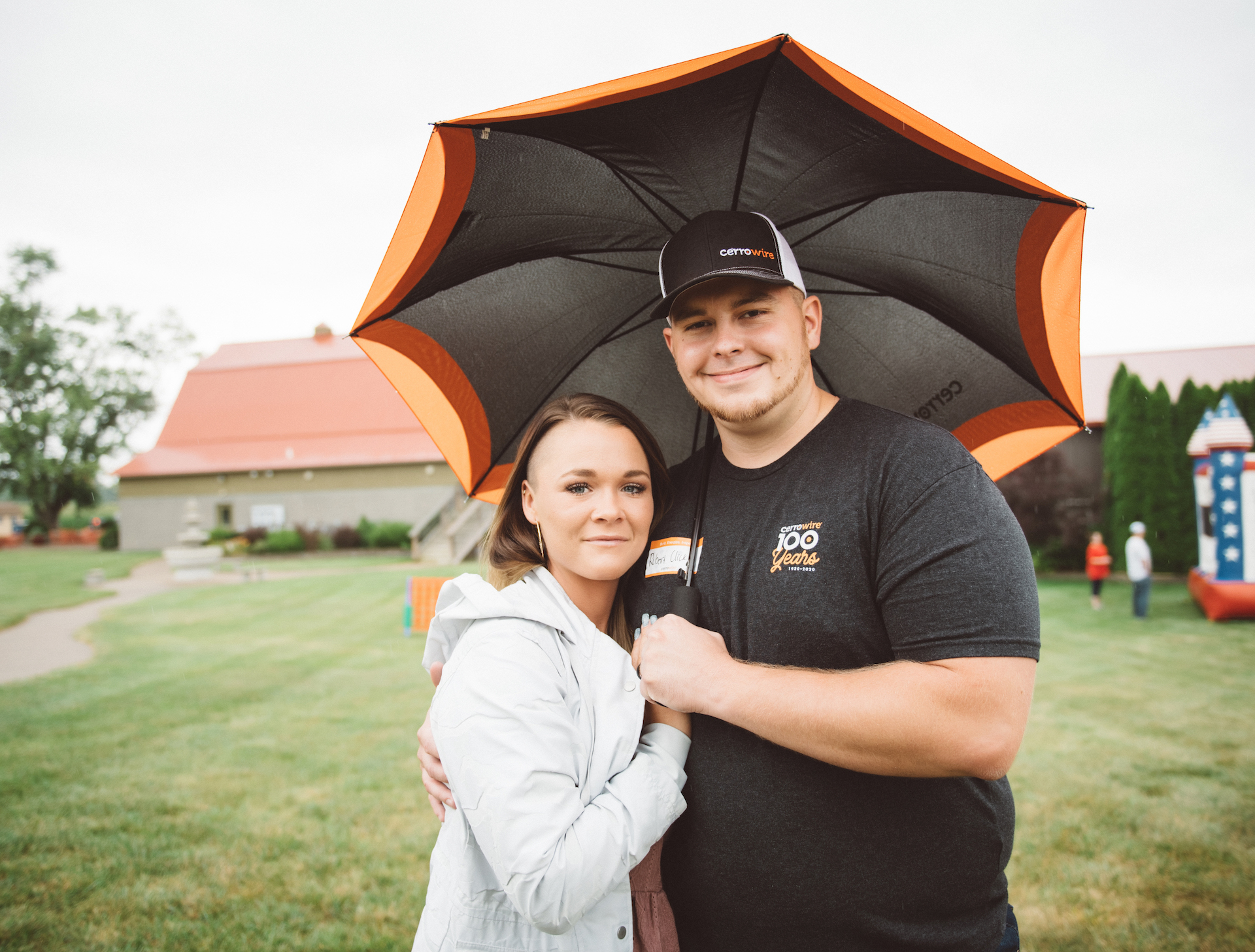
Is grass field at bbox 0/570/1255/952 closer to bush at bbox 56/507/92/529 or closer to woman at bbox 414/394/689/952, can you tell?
woman at bbox 414/394/689/952

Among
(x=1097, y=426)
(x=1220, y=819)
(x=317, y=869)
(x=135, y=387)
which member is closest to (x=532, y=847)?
(x=317, y=869)

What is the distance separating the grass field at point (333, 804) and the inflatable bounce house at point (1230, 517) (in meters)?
3.39

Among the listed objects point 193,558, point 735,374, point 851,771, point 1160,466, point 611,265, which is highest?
point 611,265

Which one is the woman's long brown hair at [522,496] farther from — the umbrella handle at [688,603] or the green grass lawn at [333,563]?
the green grass lawn at [333,563]

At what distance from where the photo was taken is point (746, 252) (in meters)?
1.97

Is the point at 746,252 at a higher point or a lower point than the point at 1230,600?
higher

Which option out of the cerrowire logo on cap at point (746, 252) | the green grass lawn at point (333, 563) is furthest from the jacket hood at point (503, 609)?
the green grass lawn at point (333, 563)

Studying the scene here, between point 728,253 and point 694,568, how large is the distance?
90 centimetres

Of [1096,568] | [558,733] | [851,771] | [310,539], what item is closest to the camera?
[558,733]

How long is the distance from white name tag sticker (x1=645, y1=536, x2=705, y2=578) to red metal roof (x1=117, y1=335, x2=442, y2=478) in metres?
32.2

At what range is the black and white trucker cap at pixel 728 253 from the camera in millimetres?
1942

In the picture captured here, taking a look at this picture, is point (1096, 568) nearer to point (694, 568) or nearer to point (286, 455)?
point (694, 568)

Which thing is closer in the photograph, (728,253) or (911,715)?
(911,715)

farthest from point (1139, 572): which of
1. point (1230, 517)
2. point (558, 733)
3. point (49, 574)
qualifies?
point (49, 574)
